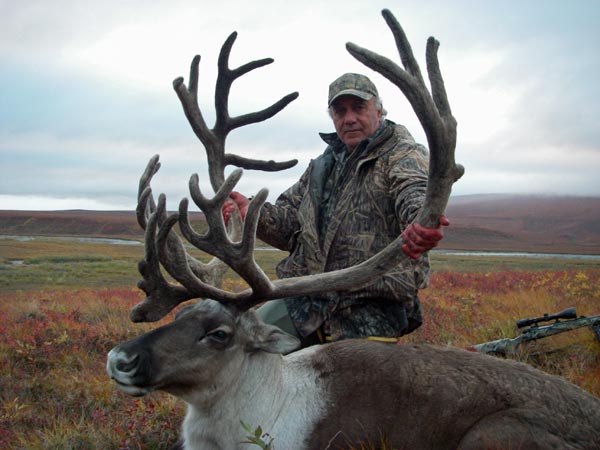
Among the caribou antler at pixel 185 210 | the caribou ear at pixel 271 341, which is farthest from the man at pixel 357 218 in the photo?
the caribou ear at pixel 271 341

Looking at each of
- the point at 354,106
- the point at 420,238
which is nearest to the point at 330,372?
the point at 420,238

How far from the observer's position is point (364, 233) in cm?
514

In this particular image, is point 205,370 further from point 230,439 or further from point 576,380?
point 576,380

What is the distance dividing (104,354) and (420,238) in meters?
5.70

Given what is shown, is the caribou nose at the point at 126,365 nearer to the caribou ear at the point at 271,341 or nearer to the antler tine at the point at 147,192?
the caribou ear at the point at 271,341

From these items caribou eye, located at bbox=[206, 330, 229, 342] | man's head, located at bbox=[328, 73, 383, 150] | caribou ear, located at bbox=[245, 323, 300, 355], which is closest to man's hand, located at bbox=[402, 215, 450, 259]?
caribou ear, located at bbox=[245, 323, 300, 355]

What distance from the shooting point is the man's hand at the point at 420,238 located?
147 inches

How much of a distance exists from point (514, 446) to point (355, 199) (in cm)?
249

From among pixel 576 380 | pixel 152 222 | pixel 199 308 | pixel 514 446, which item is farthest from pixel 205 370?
pixel 576 380

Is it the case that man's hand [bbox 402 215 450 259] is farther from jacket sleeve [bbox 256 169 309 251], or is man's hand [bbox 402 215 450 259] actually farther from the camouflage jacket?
jacket sleeve [bbox 256 169 309 251]

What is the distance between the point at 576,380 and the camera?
16.6 feet

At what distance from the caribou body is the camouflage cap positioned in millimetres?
2324

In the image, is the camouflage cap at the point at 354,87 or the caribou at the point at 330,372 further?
the camouflage cap at the point at 354,87

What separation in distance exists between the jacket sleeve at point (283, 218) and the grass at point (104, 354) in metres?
1.83
